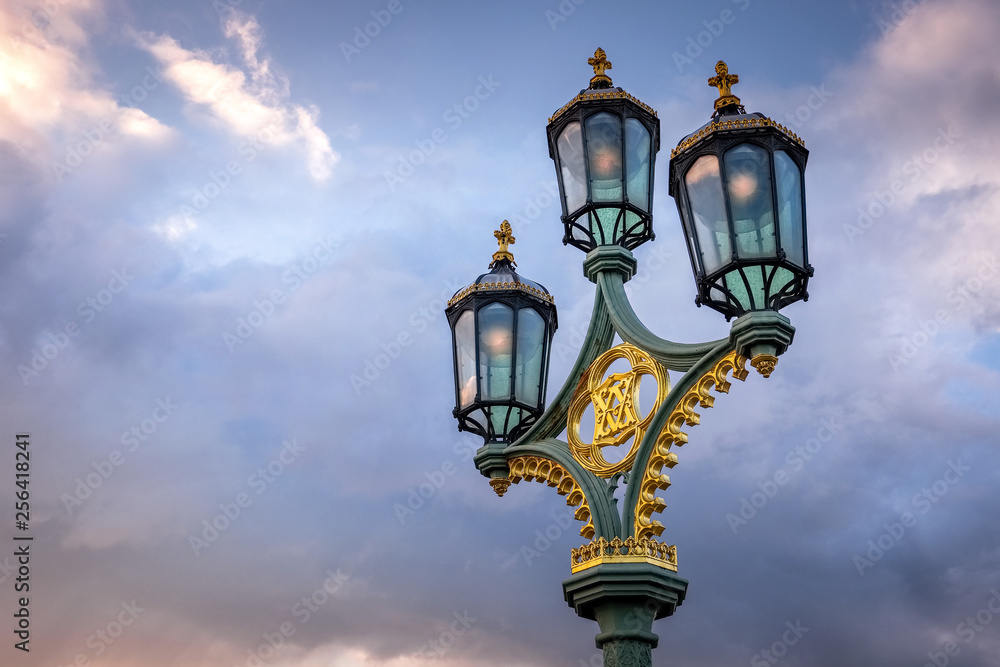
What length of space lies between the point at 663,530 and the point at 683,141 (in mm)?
2553

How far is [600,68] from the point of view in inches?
339

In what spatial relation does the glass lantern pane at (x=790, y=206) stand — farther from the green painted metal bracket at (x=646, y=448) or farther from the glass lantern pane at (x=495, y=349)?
the glass lantern pane at (x=495, y=349)

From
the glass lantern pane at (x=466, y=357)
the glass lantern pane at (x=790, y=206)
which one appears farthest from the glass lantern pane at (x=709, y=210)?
the glass lantern pane at (x=466, y=357)

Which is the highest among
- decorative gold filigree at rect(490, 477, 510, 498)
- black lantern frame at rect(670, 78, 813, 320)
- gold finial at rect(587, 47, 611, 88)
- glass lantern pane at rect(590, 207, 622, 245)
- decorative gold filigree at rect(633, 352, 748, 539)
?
gold finial at rect(587, 47, 611, 88)

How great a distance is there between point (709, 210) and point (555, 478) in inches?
91.5

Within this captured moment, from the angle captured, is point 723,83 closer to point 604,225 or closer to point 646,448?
point 604,225

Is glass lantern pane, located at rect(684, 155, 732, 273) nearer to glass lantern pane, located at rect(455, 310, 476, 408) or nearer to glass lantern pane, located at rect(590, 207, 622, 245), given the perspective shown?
glass lantern pane, located at rect(590, 207, 622, 245)

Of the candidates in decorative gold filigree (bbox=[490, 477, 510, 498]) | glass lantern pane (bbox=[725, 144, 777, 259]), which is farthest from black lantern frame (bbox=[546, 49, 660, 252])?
decorative gold filigree (bbox=[490, 477, 510, 498])

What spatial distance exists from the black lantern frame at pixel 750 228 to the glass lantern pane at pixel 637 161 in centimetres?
129

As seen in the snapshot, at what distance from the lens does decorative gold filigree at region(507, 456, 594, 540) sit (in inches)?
284

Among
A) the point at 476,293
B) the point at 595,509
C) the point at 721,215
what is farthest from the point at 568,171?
the point at 595,509

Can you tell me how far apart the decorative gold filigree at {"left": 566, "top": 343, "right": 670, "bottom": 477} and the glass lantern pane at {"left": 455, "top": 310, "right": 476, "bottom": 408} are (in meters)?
0.87

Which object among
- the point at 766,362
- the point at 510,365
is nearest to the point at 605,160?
the point at 510,365

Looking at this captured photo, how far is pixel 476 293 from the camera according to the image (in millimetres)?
8281
